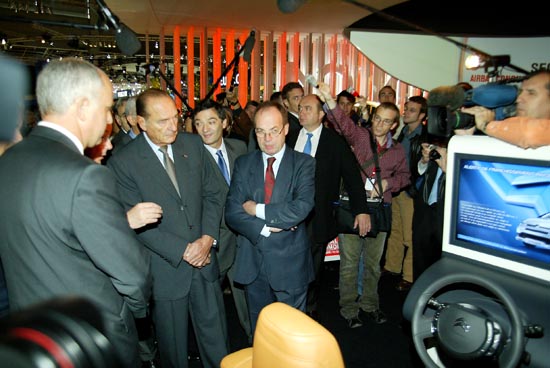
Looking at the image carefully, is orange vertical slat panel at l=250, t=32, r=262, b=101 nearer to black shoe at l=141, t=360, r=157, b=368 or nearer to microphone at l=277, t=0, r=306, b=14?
microphone at l=277, t=0, r=306, b=14

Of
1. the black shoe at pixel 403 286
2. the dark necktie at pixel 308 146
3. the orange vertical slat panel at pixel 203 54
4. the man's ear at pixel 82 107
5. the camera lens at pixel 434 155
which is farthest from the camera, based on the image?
the orange vertical slat panel at pixel 203 54

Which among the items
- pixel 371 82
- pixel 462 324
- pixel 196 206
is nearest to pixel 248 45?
pixel 196 206

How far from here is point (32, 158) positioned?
1.47 meters

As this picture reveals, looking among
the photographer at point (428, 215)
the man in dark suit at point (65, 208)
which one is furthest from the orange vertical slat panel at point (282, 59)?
the man in dark suit at point (65, 208)

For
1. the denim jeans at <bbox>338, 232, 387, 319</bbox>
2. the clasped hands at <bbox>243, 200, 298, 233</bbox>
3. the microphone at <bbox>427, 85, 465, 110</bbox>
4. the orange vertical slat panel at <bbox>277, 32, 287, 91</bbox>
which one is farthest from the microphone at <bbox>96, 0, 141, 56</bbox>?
the orange vertical slat panel at <bbox>277, 32, 287, 91</bbox>

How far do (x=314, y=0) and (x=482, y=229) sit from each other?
6754mm

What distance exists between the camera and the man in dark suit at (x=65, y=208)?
145 centimetres

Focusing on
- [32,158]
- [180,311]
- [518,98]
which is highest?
[518,98]

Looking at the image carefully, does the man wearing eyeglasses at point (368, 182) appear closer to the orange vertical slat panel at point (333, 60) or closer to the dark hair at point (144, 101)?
the dark hair at point (144, 101)

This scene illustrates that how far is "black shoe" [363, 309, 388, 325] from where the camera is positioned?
373cm

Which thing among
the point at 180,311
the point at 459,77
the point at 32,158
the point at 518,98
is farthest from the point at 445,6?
the point at 32,158

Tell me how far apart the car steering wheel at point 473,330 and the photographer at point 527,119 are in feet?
2.15

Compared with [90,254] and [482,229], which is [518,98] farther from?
[90,254]

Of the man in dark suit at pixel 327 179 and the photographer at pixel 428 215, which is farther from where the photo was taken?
the man in dark suit at pixel 327 179
